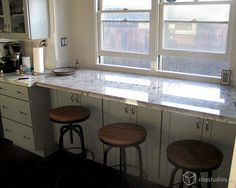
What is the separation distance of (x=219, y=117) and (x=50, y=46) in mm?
2028

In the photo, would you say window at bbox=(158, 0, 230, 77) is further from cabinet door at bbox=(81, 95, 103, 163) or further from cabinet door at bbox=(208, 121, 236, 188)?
cabinet door at bbox=(81, 95, 103, 163)

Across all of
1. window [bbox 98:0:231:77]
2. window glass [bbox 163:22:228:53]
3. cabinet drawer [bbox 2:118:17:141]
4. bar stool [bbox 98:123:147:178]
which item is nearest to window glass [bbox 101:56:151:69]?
window [bbox 98:0:231:77]

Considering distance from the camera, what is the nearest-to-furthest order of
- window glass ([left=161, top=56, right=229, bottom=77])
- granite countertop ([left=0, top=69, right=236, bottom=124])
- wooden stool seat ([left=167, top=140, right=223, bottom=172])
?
wooden stool seat ([left=167, top=140, right=223, bottom=172]) < granite countertop ([left=0, top=69, right=236, bottom=124]) < window glass ([left=161, top=56, right=229, bottom=77])

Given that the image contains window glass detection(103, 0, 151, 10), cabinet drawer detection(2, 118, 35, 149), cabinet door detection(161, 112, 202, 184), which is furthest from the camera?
cabinet drawer detection(2, 118, 35, 149)

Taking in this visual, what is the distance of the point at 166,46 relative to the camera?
2.54 metres

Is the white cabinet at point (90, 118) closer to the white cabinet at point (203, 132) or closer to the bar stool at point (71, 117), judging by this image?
the bar stool at point (71, 117)

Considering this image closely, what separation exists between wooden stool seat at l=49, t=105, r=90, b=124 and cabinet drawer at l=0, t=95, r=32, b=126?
40 centimetres

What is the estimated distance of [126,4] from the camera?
8.85 feet

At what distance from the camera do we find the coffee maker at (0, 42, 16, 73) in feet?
9.77

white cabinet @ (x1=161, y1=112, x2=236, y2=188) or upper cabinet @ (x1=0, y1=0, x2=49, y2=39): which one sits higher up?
upper cabinet @ (x1=0, y1=0, x2=49, y2=39)

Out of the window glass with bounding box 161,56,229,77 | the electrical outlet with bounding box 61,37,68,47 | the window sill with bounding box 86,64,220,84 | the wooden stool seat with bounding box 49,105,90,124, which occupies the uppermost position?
the electrical outlet with bounding box 61,37,68,47

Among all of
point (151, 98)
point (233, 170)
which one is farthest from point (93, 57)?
point (233, 170)

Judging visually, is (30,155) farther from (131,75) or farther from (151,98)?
(151,98)

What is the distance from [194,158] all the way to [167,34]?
126 centimetres
